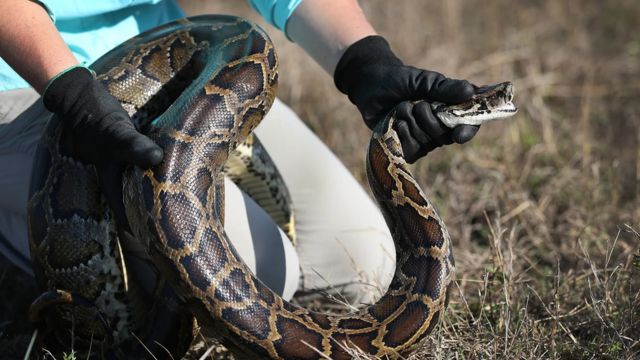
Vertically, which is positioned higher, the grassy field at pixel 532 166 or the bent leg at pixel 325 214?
the bent leg at pixel 325 214

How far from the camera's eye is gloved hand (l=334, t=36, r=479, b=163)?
326cm

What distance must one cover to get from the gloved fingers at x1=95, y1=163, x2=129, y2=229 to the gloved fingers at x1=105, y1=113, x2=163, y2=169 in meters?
0.12

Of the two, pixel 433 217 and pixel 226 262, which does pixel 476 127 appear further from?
pixel 226 262

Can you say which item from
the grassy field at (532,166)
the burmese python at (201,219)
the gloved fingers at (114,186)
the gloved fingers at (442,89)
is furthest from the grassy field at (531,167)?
the gloved fingers at (114,186)

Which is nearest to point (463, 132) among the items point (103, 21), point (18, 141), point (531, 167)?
point (103, 21)

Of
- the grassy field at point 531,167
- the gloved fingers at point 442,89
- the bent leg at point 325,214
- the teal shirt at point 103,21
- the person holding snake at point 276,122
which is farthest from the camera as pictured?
the bent leg at point 325,214

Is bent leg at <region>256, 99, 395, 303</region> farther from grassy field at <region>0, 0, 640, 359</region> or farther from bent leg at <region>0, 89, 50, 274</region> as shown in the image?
bent leg at <region>0, 89, 50, 274</region>

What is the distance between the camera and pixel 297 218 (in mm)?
4168

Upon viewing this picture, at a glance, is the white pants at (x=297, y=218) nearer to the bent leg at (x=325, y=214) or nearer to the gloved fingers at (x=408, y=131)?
the bent leg at (x=325, y=214)

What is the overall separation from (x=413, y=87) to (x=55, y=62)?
1.43m

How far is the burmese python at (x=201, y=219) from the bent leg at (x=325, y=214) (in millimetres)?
690

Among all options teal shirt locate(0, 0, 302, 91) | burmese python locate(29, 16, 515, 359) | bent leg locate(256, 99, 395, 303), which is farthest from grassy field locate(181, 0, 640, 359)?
teal shirt locate(0, 0, 302, 91)

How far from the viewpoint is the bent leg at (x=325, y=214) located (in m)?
4.00

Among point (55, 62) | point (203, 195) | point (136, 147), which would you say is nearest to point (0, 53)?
point (55, 62)
